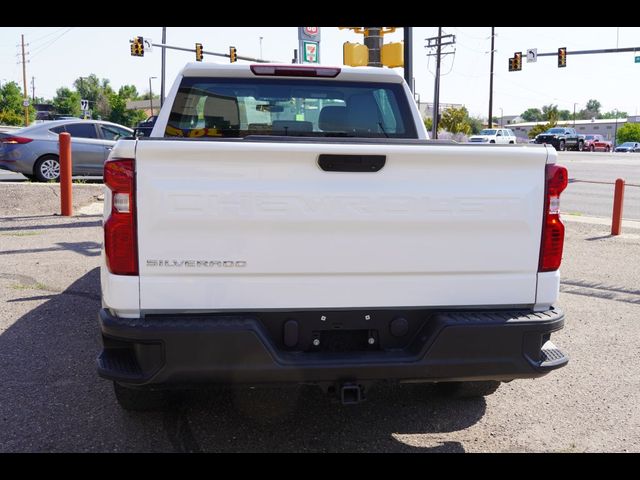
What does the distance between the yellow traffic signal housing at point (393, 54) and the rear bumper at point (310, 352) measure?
9.74 metres

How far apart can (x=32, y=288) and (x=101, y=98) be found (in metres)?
117

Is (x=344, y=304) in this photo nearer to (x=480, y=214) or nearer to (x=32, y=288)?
(x=480, y=214)

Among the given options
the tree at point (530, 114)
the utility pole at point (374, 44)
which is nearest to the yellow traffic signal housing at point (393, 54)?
the utility pole at point (374, 44)

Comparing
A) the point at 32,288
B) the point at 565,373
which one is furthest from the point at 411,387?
the point at 32,288

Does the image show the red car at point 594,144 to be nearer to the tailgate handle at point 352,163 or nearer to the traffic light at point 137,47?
the traffic light at point 137,47

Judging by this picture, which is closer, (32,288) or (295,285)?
(295,285)

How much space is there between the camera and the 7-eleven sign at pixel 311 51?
14.7 metres

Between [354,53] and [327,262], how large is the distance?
1011 centimetres

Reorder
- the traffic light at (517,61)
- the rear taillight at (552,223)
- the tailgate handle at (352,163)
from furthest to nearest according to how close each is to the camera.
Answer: the traffic light at (517,61) < the rear taillight at (552,223) < the tailgate handle at (352,163)

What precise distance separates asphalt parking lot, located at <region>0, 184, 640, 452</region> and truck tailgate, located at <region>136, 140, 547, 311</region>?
95cm

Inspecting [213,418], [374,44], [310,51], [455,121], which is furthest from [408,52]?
[455,121]

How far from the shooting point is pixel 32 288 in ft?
22.1

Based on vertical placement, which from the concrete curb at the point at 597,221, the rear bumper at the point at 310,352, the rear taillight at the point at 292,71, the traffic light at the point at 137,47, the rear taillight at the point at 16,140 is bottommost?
the concrete curb at the point at 597,221

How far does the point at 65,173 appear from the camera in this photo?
1112cm
